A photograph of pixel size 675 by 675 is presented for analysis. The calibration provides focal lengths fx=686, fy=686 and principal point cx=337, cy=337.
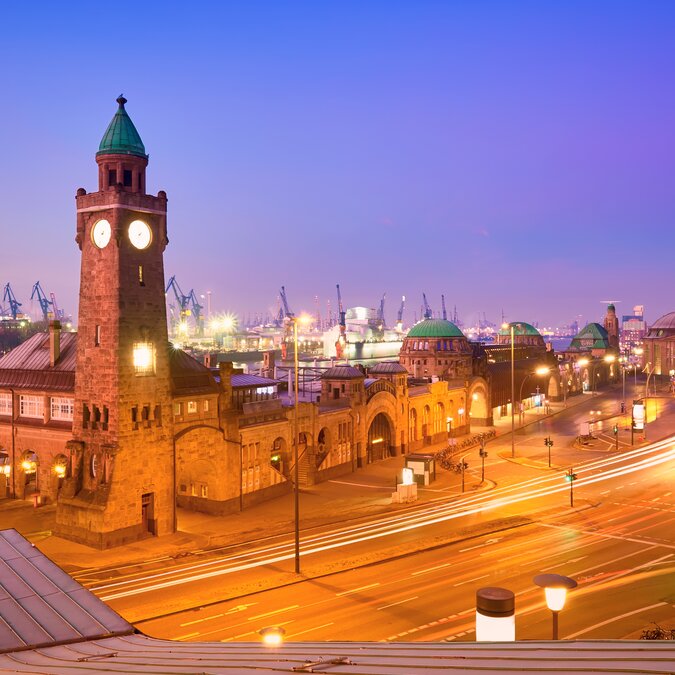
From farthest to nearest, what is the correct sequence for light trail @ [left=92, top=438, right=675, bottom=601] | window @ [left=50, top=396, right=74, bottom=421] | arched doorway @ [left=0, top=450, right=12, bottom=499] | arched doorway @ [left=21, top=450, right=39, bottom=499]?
arched doorway @ [left=0, top=450, right=12, bottom=499] < arched doorway @ [left=21, top=450, right=39, bottom=499] < window @ [left=50, top=396, right=74, bottom=421] < light trail @ [left=92, top=438, right=675, bottom=601]

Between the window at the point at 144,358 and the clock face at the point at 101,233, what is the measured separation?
7.85 metres

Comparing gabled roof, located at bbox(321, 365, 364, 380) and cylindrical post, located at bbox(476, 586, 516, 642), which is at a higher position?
gabled roof, located at bbox(321, 365, 364, 380)

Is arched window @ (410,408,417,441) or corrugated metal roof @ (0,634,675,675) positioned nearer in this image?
corrugated metal roof @ (0,634,675,675)

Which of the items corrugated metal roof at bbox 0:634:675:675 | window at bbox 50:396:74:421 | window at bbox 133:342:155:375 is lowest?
corrugated metal roof at bbox 0:634:675:675

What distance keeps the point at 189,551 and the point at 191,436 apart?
37.3 feet

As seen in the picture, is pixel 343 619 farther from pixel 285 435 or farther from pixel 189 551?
pixel 285 435

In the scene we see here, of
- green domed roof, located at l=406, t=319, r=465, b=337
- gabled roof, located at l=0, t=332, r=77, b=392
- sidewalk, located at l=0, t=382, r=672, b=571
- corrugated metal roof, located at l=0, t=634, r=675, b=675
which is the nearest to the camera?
Answer: corrugated metal roof, located at l=0, t=634, r=675, b=675

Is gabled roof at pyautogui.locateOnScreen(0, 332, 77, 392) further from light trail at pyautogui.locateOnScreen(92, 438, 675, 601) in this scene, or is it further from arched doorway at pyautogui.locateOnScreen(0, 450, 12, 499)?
light trail at pyautogui.locateOnScreen(92, 438, 675, 601)

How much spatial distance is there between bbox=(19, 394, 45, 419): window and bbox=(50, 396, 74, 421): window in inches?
51.0

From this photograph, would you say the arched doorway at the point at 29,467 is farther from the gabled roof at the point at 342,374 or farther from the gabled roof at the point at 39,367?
the gabled roof at the point at 342,374

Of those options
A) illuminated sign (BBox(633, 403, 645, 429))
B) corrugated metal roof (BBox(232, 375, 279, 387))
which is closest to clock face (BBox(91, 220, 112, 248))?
corrugated metal roof (BBox(232, 375, 279, 387))

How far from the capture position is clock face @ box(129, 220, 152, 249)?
51.1m

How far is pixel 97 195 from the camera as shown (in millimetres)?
51156

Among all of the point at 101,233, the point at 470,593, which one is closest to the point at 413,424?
the point at 101,233
